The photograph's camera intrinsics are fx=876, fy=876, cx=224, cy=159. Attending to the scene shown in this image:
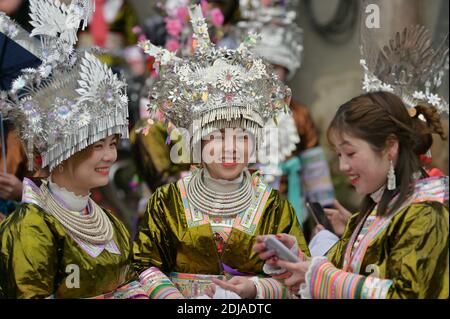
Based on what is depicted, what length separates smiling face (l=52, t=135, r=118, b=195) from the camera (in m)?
3.06

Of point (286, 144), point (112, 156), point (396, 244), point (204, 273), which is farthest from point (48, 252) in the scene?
point (286, 144)

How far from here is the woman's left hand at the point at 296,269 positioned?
9.53 ft

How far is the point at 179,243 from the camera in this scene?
3.28 m

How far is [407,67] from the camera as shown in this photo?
3197mm

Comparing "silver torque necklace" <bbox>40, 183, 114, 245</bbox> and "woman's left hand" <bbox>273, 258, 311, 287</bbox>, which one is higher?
"silver torque necklace" <bbox>40, 183, 114, 245</bbox>

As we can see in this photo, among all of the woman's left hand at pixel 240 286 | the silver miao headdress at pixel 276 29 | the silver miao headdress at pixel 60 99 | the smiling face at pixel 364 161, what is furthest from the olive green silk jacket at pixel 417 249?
the silver miao headdress at pixel 276 29

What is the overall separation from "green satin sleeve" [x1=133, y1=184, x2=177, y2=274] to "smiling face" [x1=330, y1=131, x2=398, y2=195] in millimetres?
760

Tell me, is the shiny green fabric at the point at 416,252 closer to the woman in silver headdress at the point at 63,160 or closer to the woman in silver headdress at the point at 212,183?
the woman in silver headdress at the point at 212,183

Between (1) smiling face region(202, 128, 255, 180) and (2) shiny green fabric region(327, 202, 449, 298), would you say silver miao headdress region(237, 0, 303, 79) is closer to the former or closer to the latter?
(1) smiling face region(202, 128, 255, 180)

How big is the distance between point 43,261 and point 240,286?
0.68 meters

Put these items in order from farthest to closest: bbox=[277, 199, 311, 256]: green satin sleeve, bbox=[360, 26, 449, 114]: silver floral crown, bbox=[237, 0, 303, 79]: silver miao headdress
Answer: bbox=[237, 0, 303, 79]: silver miao headdress → bbox=[277, 199, 311, 256]: green satin sleeve → bbox=[360, 26, 449, 114]: silver floral crown

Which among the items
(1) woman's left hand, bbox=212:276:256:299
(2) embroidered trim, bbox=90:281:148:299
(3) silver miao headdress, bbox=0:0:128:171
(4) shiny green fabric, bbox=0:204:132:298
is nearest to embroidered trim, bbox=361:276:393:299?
(1) woman's left hand, bbox=212:276:256:299

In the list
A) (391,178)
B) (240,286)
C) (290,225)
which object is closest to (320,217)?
(290,225)

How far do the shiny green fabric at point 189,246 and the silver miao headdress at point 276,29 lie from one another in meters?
2.29
